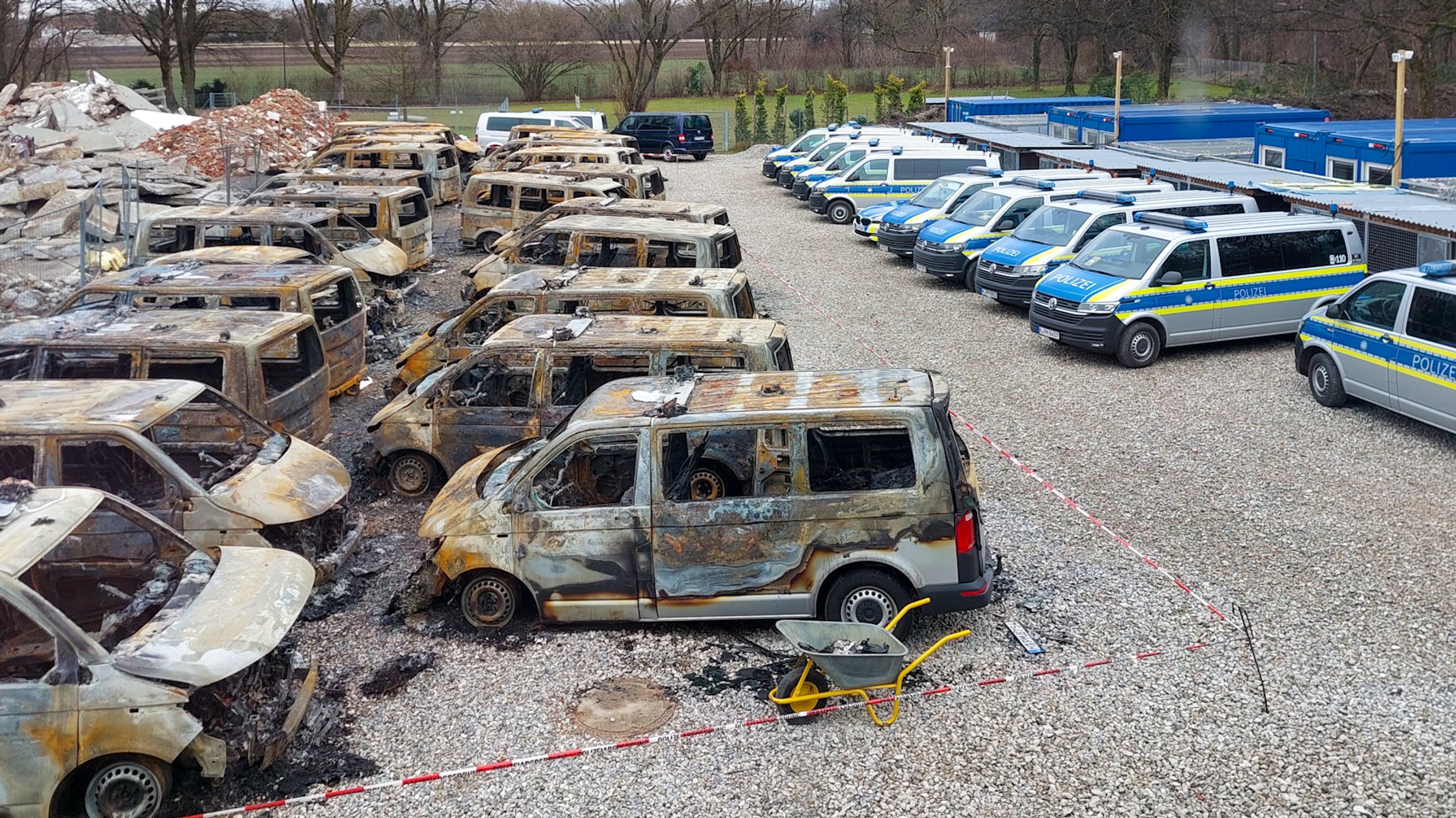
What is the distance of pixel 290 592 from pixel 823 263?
668 inches

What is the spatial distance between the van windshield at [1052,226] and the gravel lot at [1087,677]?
21.9ft

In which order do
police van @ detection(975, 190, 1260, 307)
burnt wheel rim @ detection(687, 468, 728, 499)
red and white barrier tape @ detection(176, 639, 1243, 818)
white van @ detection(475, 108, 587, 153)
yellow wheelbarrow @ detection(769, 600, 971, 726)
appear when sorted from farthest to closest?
white van @ detection(475, 108, 587, 153) < police van @ detection(975, 190, 1260, 307) < burnt wheel rim @ detection(687, 468, 728, 499) < yellow wheelbarrow @ detection(769, 600, 971, 726) < red and white barrier tape @ detection(176, 639, 1243, 818)

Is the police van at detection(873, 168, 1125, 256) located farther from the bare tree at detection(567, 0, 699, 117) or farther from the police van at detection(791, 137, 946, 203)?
the bare tree at detection(567, 0, 699, 117)

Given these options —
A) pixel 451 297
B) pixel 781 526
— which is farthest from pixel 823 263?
pixel 781 526

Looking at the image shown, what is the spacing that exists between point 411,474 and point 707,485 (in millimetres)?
3521

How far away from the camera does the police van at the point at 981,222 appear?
20094 millimetres

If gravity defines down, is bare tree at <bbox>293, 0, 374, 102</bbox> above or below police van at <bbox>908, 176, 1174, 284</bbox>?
above

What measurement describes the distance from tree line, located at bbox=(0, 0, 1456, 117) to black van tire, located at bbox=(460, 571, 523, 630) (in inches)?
1320

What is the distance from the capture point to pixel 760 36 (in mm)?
70438

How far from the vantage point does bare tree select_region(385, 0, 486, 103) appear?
5775 centimetres

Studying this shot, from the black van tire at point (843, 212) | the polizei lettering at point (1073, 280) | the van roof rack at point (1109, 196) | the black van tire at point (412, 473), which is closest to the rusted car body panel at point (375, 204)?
the black van tire at point (412, 473)

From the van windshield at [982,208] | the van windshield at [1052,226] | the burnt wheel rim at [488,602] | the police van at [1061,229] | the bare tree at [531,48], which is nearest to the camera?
the burnt wheel rim at [488,602]

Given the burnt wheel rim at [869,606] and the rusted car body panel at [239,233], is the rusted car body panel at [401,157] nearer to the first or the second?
the rusted car body panel at [239,233]

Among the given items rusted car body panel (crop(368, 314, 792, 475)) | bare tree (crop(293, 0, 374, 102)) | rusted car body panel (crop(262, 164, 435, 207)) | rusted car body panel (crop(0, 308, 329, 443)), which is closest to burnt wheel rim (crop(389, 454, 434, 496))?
rusted car body panel (crop(368, 314, 792, 475))
